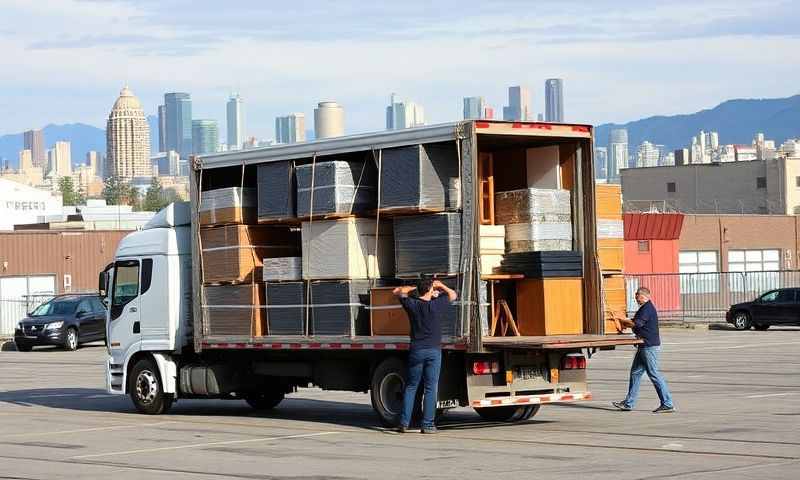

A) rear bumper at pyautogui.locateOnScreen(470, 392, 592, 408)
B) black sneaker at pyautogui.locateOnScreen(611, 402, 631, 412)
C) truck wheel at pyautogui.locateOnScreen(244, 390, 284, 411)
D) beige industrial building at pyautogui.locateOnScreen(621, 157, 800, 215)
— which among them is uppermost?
beige industrial building at pyautogui.locateOnScreen(621, 157, 800, 215)

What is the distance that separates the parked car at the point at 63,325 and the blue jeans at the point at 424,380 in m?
28.4

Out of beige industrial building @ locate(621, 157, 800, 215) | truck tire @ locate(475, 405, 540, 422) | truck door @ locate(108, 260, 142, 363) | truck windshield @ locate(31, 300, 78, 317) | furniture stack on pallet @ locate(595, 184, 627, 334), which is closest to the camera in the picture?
furniture stack on pallet @ locate(595, 184, 627, 334)

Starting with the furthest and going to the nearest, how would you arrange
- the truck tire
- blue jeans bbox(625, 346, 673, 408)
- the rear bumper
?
blue jeans bbox(625, 346, 673, 408) → the truck tire → the rear bumper

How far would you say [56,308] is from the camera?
44875 millimetres

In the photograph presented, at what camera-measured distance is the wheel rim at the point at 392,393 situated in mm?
17906

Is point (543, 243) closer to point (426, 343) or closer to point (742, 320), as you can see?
point (426, 343)

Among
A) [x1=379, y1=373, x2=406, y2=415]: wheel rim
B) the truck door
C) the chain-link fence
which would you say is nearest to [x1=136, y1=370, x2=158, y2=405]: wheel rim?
the truck door

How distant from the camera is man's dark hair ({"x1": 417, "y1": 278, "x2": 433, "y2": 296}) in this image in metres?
17.1

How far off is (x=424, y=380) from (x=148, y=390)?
5.81m

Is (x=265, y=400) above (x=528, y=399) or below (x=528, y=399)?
below

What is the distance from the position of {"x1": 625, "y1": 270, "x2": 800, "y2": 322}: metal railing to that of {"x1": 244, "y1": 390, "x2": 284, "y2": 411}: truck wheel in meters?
32.3

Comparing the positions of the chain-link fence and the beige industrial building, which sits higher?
the beige industrial building

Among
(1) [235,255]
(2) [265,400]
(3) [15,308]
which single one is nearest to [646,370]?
(2) [265,400]

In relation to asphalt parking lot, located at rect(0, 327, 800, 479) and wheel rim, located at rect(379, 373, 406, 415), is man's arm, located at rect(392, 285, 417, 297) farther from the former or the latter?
asphalt parking lot, located at rect(0, 327, 800, 479)
